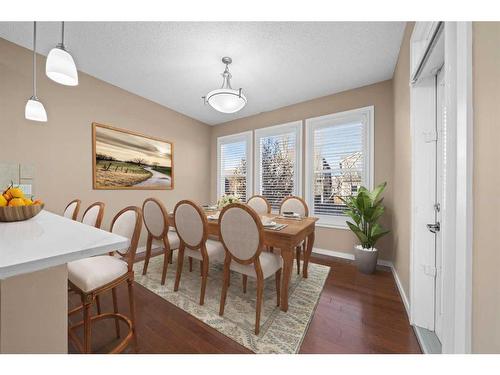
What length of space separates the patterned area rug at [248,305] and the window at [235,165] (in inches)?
80.6

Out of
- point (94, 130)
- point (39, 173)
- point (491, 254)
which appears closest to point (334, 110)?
point (491, 254)

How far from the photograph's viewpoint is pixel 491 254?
24.0 inches

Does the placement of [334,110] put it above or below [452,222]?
→ above

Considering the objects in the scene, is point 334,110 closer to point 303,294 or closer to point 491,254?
point 303,294

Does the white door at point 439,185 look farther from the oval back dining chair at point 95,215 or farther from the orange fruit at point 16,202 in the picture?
the orange fruit at point 16,202

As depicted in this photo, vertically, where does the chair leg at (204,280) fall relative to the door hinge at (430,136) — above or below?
below

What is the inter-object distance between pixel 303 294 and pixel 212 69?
2.90 metres

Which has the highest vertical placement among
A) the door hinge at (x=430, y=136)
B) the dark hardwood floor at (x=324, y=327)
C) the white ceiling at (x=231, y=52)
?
the white ceiling at (x=231, y=52)

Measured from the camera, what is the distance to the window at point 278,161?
138 inches

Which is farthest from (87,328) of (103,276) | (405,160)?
(405,160)

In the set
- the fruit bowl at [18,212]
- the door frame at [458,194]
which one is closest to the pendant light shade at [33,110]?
the fruit bowl at [18,212]

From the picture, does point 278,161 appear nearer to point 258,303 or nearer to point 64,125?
point 258,303

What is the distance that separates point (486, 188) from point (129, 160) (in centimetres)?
374

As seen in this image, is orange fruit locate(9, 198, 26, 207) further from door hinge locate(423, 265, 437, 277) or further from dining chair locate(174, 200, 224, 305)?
door hinge locate(423, 265, 437, 277)
